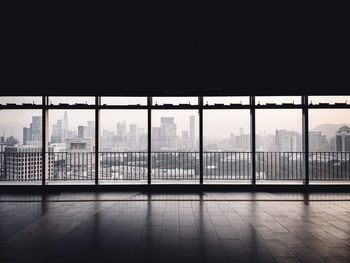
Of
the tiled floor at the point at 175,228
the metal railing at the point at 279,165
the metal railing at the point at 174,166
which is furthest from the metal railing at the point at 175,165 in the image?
the metal railing at the point at 279,165

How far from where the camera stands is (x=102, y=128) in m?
6.17

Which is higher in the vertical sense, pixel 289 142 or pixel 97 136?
pixel 97 136

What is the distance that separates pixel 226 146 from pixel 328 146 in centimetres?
269

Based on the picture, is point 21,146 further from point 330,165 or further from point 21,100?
point 330,165

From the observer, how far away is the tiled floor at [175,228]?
8.56ft

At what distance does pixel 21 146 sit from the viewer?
20.0 ft

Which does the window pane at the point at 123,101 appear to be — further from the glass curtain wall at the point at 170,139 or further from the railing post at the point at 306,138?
the railing post at the point at 306,138

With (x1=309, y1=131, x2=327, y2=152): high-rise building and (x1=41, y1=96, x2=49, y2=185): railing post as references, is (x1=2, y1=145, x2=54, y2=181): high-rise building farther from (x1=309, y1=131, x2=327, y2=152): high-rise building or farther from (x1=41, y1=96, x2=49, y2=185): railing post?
(x1=309, y1=131, x2=327, y2=152): high-rise building

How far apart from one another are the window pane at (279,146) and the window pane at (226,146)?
0.31 metres
